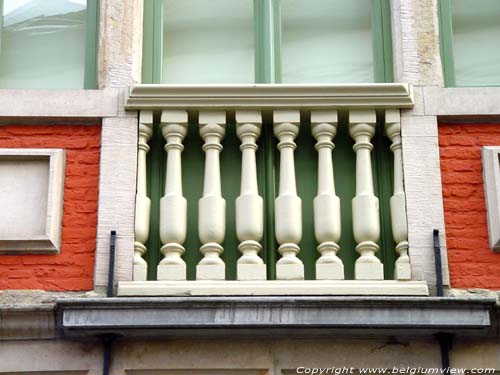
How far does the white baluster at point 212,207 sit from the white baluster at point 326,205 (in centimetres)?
59

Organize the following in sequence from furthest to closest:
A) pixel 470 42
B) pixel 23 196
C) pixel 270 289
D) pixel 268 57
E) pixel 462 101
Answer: pixel 470 42 → pixel 268 57 → pixel 462 101 → pixel 23 196 → pixel 270 289

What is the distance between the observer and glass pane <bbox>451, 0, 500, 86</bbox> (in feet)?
30.8

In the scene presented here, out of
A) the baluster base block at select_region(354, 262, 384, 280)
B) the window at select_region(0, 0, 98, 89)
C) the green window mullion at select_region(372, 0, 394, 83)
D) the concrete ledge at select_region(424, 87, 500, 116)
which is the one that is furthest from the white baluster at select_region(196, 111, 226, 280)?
the concrete ledge at select_region(424, 87, 500, 116)

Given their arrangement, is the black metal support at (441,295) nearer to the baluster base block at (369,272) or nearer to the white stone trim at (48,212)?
the baluster base block at (369,272)

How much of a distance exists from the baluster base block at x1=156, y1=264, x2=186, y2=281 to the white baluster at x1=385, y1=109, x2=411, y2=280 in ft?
4.26

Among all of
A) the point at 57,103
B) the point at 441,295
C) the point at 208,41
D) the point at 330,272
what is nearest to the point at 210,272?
the point at 330,272

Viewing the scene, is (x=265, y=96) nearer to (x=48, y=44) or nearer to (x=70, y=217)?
(x=70, y=217)

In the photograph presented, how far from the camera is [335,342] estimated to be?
818 cm

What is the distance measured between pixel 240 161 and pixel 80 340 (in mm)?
1565

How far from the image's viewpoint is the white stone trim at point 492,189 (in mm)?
8461

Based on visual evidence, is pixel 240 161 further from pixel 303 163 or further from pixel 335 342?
pixel 335 342

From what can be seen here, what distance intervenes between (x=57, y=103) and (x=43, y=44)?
816 millimetres

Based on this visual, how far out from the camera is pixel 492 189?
8.59 metres

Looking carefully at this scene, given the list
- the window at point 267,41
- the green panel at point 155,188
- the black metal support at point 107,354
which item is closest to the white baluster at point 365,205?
the window at point 267,41
